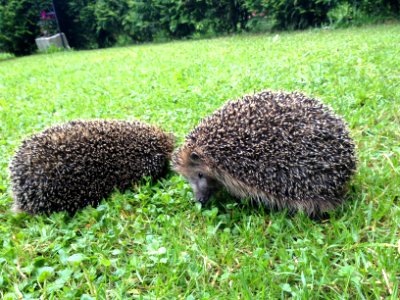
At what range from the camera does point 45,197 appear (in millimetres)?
3725

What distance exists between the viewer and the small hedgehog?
10.4 feet

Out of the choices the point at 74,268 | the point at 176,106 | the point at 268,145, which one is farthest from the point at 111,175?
the point at 176,106

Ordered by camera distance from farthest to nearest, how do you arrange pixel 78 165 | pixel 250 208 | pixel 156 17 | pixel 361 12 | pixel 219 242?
pixel 156 17
pixel 361 12
pixel 78 165
pixel 250 208
pixel 219 242

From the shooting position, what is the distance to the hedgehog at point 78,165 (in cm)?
374

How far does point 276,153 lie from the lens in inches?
129

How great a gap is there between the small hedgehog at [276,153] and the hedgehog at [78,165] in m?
0.70

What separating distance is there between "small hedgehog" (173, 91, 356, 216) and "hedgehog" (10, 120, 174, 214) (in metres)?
0.70

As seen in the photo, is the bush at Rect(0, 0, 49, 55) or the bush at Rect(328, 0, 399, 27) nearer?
the bush at Rect(328, 0, 399, 27)

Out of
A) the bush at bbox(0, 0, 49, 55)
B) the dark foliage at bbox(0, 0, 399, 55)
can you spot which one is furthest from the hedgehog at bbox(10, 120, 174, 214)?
the bush at bbox(0, 0, 49, 55)

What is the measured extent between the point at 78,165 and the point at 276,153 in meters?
1.86

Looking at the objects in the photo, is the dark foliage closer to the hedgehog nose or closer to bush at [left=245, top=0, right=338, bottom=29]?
bush at [left=245, top=0, right=338, bottom=29]

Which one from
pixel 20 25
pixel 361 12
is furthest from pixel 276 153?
pixel 20 25

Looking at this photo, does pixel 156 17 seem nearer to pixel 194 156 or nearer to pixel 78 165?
pixel 78 165

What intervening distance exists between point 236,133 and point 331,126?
30.8 inches
